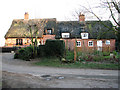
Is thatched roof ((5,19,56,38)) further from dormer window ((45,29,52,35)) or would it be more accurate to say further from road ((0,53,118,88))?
road ((0,53,118,88))

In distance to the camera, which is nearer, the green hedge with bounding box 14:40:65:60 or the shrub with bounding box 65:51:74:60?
the shrub with bounding box 65:51:74:60

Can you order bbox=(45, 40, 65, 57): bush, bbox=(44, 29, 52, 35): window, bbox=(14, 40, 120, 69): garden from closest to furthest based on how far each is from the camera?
bbox=(14, 40, 120, 69): garden
bbox=(45, 40, 65, 57): bush
bbox=(44, 29, 52, 35): window

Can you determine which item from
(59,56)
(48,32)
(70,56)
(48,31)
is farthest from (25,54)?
(48,31)

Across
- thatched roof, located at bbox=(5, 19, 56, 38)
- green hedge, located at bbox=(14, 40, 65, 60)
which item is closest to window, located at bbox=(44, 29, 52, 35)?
thatched roof, located at bbox=(5, 19, 56, 38)

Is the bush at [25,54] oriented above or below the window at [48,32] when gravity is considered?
below

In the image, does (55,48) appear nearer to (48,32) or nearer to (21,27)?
(48,32)

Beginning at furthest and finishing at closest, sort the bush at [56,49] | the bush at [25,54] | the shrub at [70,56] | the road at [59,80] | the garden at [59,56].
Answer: the bush at [25,54], the bush at [56,49], the shrub at [70,56], the garden at [59,56], the road at [59,80]

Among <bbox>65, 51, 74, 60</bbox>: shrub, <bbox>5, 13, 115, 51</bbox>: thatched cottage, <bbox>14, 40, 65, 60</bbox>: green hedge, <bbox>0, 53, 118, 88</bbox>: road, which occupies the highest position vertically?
<bbox>5, 13, 115, 51</bbox>: thatched cottage

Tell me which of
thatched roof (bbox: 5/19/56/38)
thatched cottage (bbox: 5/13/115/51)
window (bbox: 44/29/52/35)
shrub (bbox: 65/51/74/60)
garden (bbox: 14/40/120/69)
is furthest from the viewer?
thatched roof (bbox: 5/19/56/38)

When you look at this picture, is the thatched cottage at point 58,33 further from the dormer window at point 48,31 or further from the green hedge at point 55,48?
the green hedge at point 55,48

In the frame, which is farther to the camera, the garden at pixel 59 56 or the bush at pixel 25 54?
the bush at pixel 25 54

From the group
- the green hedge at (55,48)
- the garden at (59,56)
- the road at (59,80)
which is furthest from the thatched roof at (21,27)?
the road at (59,80)

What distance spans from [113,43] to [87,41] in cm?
665

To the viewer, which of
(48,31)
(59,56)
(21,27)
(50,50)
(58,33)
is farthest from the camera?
(21,27)
